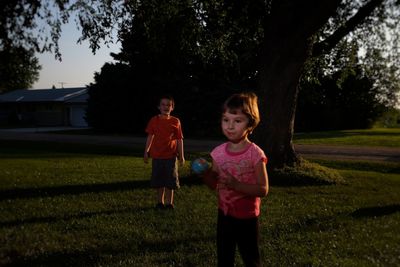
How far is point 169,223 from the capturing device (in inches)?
281

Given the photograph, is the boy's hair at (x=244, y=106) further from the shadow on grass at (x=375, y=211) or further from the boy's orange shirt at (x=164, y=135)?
the shadow on grass at (x=375, y=211)

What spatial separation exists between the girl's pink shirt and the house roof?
51554mm

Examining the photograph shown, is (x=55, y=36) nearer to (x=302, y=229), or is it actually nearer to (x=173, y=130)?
(x=173, y=130)

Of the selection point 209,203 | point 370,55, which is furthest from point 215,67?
point 209,203

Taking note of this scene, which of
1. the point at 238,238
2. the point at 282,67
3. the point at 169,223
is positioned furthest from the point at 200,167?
the point at 282,67

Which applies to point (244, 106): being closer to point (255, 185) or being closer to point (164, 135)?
point (255, 185)

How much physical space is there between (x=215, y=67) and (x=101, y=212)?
26248 millimetres

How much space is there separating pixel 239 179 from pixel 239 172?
0.06 m

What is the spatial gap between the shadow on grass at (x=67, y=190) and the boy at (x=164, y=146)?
2584 mm

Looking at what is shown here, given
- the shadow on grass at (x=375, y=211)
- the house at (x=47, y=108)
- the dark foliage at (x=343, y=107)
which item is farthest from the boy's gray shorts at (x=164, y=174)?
the house at (x=47, y=108)

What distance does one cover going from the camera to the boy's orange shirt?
26.2 ft

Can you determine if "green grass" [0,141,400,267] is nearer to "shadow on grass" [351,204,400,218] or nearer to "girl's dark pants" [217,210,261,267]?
"shadow on grass" [351,204,400,218]

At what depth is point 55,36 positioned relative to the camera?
1086 cm

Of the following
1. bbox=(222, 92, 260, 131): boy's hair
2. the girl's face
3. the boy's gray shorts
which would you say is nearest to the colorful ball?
the girl's face
